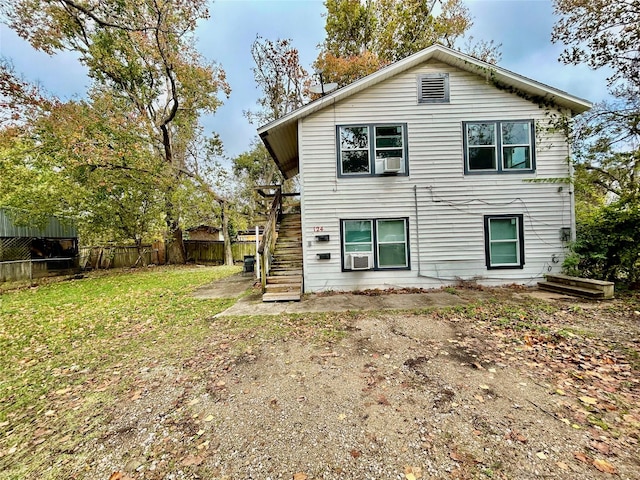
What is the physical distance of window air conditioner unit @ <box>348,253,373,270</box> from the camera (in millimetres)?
7859

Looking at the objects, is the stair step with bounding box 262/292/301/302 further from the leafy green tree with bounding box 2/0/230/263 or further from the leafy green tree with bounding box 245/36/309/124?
the leafy green tree with bounding box 245/36/309/124

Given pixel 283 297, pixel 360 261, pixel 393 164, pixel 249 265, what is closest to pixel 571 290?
pixel 360 261

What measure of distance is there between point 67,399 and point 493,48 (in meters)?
22.5

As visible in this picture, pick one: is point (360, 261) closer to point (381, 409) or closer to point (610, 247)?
point (381, 409)

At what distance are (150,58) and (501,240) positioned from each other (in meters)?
19.4

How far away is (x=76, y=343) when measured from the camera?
507 centimetres

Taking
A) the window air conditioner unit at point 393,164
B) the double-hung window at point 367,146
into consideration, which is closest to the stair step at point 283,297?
the double-hung window at point 367,146

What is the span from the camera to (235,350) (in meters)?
4.36

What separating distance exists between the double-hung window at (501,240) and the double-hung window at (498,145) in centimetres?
148

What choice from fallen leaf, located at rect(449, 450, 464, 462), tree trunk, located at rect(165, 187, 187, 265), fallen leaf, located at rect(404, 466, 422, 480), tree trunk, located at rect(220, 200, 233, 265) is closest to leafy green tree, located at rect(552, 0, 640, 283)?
fallen leaf, located at rect(449, 450, 464, 462)

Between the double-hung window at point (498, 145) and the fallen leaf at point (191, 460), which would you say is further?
the double-hung window at point (498, 145)

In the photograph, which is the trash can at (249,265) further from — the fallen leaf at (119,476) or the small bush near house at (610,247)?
the small bush near house at (610,247)

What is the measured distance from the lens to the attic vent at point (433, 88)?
8117mm

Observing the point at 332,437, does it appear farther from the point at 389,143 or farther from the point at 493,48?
the point at 493,48
